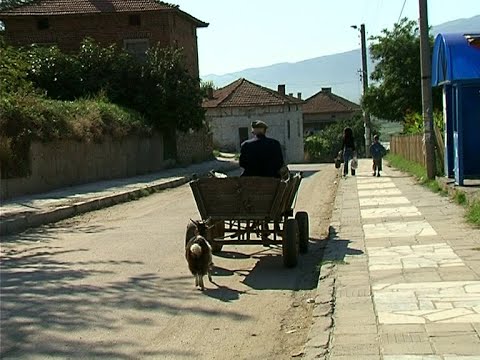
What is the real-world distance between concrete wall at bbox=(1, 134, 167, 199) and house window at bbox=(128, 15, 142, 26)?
10245 millimetres

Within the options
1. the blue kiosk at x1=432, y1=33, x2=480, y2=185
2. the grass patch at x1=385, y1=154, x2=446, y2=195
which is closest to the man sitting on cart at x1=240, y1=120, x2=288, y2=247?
the blue kiosk at x1=432, y1=33, x2=480, y2=185

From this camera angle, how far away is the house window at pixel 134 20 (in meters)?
44.1

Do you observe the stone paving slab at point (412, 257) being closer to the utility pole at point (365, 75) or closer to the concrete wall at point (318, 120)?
the utility pole at point (365, 75)

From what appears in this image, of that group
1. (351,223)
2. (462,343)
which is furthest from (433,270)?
(351,223)

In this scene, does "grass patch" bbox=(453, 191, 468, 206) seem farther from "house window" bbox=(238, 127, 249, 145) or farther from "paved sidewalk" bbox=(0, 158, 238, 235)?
"house window" bbox=(238, 127, 249, 145)

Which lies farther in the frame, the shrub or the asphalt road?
the shrub

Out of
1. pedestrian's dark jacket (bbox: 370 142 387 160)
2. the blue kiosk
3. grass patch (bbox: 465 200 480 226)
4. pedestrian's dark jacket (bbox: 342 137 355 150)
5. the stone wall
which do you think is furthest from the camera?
the stone wall

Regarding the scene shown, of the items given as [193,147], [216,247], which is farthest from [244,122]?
[216,247]

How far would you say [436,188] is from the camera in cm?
1886

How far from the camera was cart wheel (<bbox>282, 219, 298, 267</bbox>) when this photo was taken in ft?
32.7

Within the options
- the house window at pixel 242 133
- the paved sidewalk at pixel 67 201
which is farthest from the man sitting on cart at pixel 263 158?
the house window at pixel 242 133

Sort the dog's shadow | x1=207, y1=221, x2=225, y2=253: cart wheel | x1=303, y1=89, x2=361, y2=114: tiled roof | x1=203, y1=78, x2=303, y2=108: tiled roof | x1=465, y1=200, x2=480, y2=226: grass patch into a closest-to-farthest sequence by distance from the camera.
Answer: the dog's shadow
x1=207, y1=221, x2=225, y2=253: cart wheel
x1=465, y1=200, x2=480, y2=226: grass patch
x1=203, y1=78, x2=303, y2=108: tiled roof
x1=303, y1=89, x2=361, y2=114: tiled roof

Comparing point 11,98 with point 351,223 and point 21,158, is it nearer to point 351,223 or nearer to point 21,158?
point 21,158

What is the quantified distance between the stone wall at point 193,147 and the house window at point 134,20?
6700 millimetres
